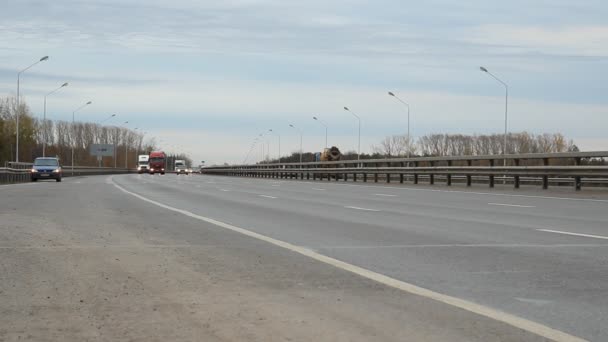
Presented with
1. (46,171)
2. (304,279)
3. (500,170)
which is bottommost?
(304,279)

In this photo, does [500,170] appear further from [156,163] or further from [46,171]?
[156,163]

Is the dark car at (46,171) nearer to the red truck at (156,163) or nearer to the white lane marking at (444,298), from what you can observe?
the white lane marking at (444,298)

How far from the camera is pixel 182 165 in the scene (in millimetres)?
135000

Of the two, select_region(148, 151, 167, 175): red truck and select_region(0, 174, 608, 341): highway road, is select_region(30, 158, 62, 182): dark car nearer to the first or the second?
select_region(0, 174, 608, 341): highway road

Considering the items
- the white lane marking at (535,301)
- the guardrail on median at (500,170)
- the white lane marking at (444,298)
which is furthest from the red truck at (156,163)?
the white lane marking at (535,301)

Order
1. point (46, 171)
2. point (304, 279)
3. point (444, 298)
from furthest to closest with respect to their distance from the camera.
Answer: point (46, 171) → point (304, 279) → point (444, 298)

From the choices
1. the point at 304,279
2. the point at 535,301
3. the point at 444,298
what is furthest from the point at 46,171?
the point at 535,301

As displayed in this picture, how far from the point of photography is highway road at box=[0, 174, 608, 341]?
5643 millimetres

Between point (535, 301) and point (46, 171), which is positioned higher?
point (46, 171)

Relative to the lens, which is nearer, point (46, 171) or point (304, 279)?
point (304, 279)

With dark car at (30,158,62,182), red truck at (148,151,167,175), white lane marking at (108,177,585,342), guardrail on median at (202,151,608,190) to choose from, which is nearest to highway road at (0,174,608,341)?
white lane marking at (108,177,585,342)

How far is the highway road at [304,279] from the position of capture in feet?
18.5

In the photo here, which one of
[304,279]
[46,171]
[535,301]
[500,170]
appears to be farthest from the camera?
[46,171]

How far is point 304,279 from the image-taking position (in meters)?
7.80
